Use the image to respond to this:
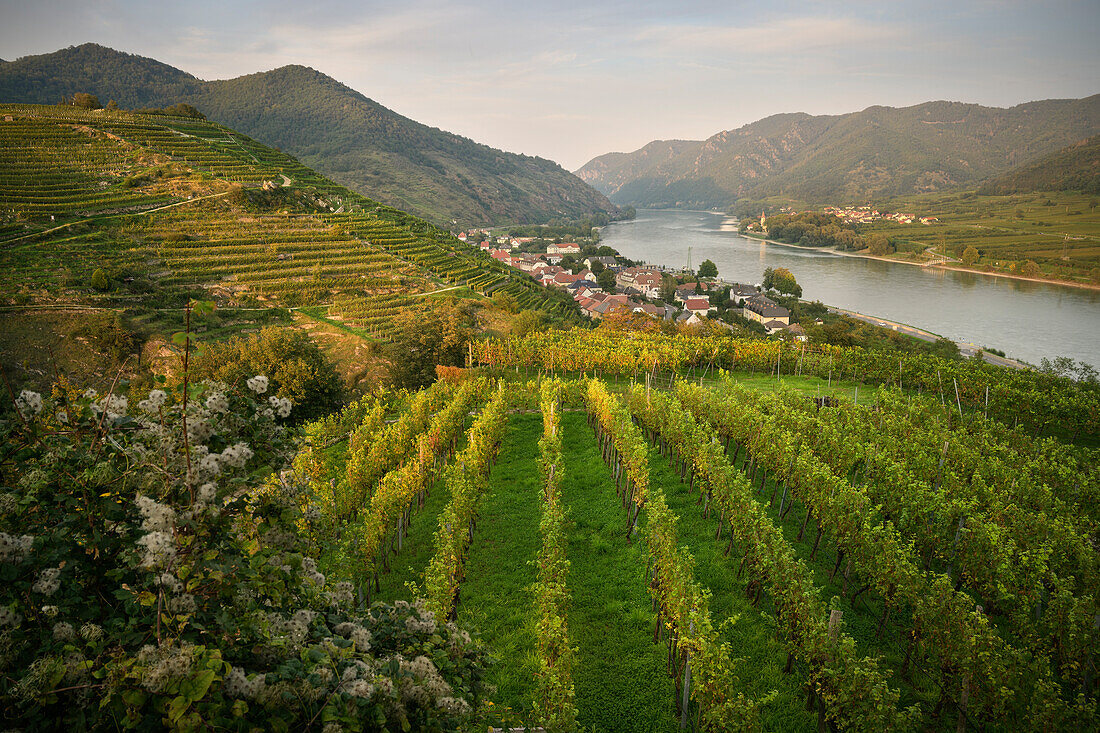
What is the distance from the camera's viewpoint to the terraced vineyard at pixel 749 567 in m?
7.74

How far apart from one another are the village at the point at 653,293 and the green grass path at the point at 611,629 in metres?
39.0

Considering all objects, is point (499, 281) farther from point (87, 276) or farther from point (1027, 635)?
point (1027, 635)

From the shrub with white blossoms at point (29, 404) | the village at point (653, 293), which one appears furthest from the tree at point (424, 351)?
the shrub with white blossoms at point (29, 404)

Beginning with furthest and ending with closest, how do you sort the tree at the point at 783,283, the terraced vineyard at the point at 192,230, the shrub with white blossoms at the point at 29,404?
the tree at the point at 783,283 < the terraced vineyard at the point at 192,230 < the shrub with white blossoms at the point at 29,404

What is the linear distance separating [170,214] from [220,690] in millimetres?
62002

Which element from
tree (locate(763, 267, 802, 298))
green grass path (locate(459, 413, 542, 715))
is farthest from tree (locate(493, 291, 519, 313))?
tree (locate(763, 267, 802, 298))

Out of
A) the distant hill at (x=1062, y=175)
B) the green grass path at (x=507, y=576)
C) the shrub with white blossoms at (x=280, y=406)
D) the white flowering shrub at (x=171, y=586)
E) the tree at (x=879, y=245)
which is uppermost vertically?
the distant hill at (x=1062, y=175)

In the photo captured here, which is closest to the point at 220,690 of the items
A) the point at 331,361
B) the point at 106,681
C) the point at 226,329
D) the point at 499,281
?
the point at 106,681

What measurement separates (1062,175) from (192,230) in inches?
7635

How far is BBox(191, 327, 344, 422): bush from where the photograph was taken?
80.0ft

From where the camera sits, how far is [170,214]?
4994 cm

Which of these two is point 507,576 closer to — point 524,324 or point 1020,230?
point 524,324

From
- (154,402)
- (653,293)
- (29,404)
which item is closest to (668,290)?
(653,293)

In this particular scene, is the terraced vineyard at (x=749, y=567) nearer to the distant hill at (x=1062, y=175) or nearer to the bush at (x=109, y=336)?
the bush at (x=109, y=336)
